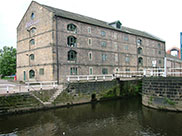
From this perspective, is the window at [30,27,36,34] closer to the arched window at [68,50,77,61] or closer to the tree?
the arched window at [68,50,77,61]

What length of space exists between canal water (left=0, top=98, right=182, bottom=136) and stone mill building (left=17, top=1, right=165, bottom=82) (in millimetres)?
7965

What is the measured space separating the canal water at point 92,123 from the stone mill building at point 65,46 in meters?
7.97

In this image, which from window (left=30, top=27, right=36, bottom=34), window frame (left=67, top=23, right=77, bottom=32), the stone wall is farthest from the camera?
window (left=30, top=27, right=36, bottom=34)

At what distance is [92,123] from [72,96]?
7.59m

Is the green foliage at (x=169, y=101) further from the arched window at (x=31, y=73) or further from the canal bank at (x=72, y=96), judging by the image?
the arched window at (x=31, y=73)

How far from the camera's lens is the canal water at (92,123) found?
1150cm

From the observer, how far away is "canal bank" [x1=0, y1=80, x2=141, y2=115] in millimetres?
16203

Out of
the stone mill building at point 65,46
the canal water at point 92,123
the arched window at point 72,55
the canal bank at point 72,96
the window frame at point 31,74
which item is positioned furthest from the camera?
the window frame at point 31,74

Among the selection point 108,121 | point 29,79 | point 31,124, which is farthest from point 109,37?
point 31,124

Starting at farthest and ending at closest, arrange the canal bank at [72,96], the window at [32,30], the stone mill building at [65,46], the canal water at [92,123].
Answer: the window at [32,30]
the stone mill building at [65,46]
the canal bank at [72,96]
the canal water at [92,123]

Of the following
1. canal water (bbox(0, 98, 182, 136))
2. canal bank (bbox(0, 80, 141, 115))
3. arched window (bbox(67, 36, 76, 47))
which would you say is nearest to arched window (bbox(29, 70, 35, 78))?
arched window (bbox(67, 36, 76, 47))

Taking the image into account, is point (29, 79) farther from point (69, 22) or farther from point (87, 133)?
point (87, 133)

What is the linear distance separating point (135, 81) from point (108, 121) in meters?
16.4

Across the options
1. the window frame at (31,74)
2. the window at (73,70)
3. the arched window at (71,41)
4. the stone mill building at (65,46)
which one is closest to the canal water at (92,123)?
the stone mill building at (65,46)
